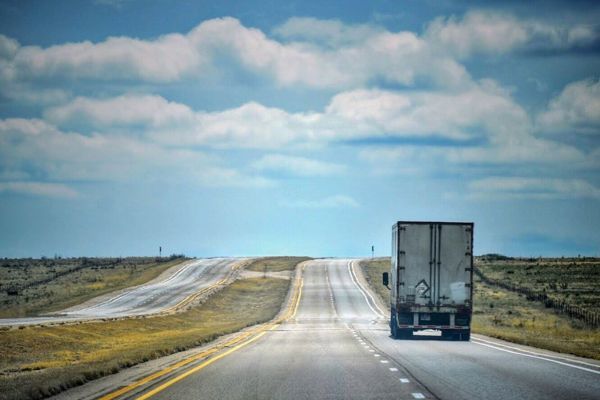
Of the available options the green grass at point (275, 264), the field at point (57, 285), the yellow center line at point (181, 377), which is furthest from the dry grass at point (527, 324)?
the field at point (57, 285)

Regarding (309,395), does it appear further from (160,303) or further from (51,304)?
(51,304)

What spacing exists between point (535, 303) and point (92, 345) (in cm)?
4596

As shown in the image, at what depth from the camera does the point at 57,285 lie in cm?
10569

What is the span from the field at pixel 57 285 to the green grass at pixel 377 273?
26.7 metres

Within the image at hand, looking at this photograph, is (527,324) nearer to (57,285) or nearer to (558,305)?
(558,305)

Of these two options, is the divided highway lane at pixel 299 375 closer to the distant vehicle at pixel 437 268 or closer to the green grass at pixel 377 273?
the distant vehicle at pixel 437 268

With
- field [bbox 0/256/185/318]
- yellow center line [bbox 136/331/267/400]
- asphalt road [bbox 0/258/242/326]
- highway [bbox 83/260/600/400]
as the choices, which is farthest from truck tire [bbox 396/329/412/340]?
field [bbox 0/256/185/318]

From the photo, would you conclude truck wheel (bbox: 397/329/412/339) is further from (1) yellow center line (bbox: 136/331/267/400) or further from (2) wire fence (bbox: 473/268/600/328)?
(2) wire fence (bbox: 473/268/600/328)

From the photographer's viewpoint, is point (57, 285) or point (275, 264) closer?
point (57, 285)

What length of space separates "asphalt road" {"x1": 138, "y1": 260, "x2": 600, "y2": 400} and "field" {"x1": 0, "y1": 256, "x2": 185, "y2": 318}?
4463 cm

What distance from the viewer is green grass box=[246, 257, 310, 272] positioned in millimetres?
123500

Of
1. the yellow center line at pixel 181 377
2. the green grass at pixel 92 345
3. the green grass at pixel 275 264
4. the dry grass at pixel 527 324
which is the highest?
the green grass at pixel 275 264

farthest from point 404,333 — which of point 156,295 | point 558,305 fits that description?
point 156,295

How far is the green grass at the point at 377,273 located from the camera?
309 feet
